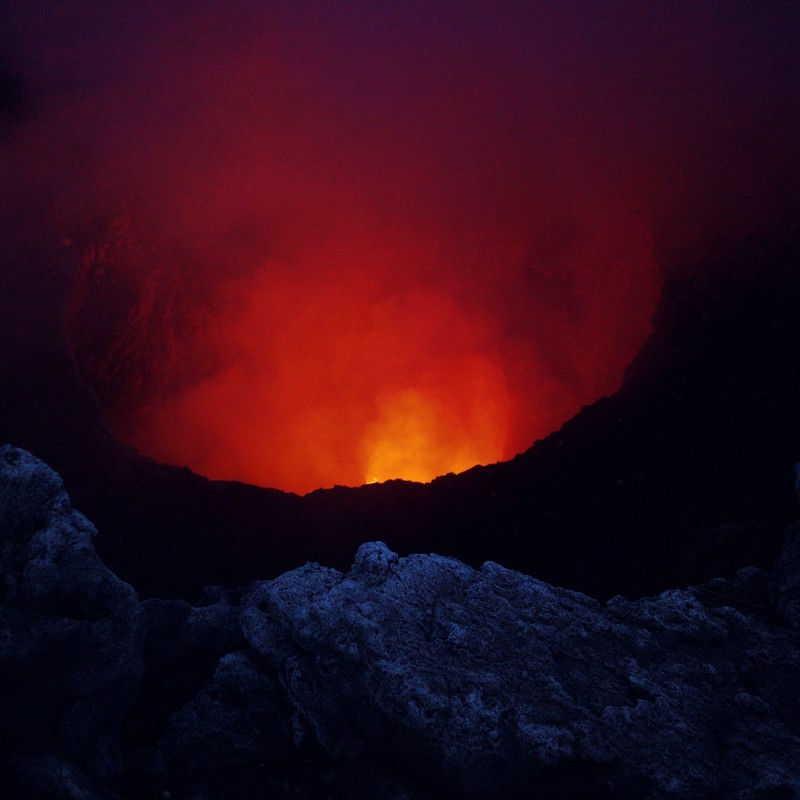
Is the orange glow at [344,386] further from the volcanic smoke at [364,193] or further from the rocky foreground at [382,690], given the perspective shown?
the rocky foreground at [382,690]

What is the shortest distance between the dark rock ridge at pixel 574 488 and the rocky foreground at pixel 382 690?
1891 millimetres

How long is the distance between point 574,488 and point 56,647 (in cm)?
558

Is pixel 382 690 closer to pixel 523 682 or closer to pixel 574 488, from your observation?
pixel 523 682

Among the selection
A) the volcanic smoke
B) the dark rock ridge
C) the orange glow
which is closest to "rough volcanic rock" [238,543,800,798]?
the dark rock ridge

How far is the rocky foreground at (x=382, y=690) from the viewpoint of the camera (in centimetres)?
357

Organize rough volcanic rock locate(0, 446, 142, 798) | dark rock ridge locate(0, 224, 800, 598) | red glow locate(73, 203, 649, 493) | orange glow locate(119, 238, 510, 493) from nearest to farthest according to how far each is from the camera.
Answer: rough volcanic rock locate(0, 446, 142, 798) → dark rock ridge locate(0, 224, 800, 598) → red glow locate(73, 203, 649, 493) → orange glow locate(119, 238, 510, 493)

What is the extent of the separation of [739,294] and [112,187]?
Result: 10.9 meters

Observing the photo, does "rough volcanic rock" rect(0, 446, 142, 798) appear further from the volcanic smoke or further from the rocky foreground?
the volcanic smoke

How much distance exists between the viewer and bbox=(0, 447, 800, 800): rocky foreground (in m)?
3.57

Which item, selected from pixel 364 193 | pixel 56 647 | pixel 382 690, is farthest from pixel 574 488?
pixel 364 193

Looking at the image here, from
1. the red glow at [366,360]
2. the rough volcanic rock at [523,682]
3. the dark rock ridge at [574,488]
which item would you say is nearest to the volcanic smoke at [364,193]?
the red glow at [366,360]

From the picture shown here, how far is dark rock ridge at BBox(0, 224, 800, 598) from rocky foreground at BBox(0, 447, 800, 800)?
1.89 m

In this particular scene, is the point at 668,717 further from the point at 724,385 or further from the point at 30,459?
the point at 724,385

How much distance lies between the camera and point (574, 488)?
7523mm
